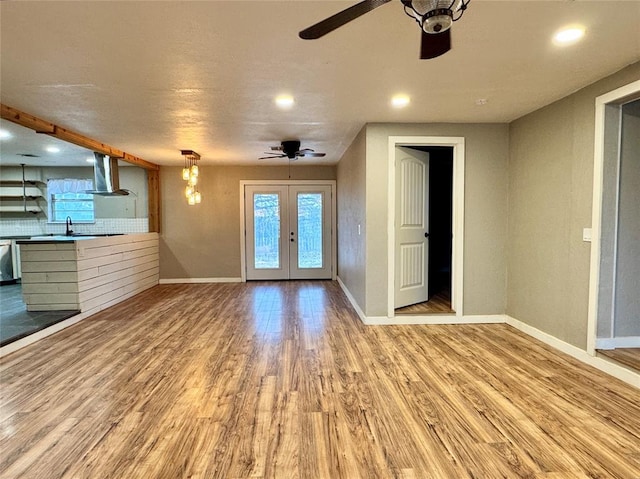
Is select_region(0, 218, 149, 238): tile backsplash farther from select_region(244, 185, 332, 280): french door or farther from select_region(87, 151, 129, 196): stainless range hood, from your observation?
select_region(244, 185, 332, 280): french door

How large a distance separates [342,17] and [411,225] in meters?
3.20

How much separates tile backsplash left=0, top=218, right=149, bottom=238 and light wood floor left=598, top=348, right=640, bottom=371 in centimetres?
708

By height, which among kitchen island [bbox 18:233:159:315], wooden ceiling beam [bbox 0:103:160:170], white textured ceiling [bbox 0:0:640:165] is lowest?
kitchen island [bbox 18:233:159:315]

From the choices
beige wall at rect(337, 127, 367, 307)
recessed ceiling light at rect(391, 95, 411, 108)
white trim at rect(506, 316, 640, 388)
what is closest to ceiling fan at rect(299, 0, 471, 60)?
recessed ceiling light at rect(391, 95, 411, 108)

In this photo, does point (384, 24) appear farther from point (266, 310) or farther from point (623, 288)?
point (266, 310)

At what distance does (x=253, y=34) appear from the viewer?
2.05m

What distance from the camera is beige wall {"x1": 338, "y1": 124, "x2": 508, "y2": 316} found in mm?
4008

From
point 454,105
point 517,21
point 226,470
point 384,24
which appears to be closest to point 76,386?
point 226,470

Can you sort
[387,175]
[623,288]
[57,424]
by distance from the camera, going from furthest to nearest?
[387,175]
[623,288]
[57,424]

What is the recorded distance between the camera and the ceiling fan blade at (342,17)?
1.39 meters

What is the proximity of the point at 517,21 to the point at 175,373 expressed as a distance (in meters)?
3.36

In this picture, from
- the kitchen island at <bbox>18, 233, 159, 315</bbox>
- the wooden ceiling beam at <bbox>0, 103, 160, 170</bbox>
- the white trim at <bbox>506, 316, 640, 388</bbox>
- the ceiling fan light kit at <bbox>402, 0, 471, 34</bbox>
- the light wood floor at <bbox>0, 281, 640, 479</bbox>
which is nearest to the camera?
the ceiling fan light kit at <bbox>402, 0, 471, 34</bbox>

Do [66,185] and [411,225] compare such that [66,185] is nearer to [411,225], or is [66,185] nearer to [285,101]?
[285,101]

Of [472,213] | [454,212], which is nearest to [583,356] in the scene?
[472,213]
